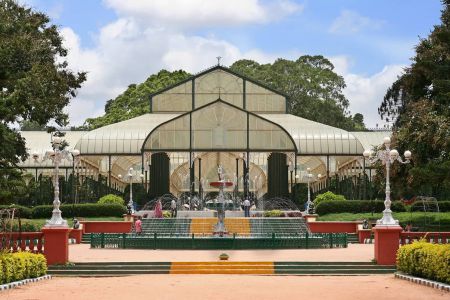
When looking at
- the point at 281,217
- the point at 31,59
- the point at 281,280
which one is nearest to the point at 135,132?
the point at 281,217

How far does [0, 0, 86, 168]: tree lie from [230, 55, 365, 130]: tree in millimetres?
52039

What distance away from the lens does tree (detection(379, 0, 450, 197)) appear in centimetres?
3878

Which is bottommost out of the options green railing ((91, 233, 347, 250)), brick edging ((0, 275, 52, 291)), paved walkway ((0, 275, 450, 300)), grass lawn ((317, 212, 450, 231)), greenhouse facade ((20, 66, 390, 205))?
paved walkway ((0, 275, 450, 300))

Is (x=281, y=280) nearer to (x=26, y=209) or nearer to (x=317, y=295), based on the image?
(x=317, y=295)

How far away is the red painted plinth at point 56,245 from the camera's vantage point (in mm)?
29094

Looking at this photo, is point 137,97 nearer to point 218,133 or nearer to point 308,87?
point 308,87

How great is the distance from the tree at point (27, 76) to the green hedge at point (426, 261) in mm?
14230

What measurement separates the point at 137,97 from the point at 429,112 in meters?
47.7

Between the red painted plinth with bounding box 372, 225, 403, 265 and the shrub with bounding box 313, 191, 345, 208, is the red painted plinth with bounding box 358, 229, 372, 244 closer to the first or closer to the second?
the shrub with bounding box 313, 191, 345, 208

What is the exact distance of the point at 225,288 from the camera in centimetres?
2278

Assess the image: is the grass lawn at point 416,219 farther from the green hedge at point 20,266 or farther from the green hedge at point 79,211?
the green hedge at point 20,266

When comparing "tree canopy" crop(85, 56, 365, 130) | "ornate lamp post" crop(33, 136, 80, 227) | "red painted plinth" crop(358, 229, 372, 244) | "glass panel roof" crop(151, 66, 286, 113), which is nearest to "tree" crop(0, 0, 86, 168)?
"ornate lamp post" crop(33, 136, 80, 227)

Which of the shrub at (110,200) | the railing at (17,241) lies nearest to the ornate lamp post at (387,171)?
the railing at (17,241)

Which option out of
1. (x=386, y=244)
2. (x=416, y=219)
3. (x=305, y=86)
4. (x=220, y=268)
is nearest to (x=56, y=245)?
(x=220, y=268)
